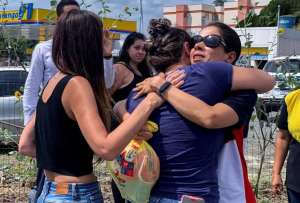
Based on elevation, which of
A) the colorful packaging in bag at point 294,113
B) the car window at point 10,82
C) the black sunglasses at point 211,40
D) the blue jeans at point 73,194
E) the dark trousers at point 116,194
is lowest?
the dark trousers at point 116,194

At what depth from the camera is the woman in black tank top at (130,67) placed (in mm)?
4449

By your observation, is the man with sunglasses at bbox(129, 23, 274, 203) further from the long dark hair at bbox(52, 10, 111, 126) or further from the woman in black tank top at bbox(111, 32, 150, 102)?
the woman in black tank top at bbox(111, 32, 150, 102)

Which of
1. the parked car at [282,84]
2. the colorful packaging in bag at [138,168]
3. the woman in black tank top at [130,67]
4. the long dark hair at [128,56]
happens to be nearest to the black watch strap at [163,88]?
the colorful packaging in bag at [138,168]

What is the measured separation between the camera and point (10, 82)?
8.54 meters

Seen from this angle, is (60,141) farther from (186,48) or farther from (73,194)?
(186,48)

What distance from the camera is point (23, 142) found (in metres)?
2.69

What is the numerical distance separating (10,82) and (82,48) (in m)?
6.40

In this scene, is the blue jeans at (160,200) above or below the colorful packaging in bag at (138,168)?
below

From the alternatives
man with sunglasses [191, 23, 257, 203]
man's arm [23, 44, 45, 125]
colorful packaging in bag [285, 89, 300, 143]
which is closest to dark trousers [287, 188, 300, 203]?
colorful packaging in bag [285, 89, 300, 143]

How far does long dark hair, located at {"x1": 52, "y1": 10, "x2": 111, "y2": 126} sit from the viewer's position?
2.39 m

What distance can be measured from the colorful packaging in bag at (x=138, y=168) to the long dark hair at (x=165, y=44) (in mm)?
270

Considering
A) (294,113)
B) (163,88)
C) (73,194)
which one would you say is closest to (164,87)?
(163,88)

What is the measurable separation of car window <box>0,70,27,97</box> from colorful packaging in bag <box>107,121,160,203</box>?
19.6ft

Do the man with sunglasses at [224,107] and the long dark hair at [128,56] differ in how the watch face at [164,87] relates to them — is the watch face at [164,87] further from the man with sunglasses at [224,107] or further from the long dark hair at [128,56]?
the long dark hair at [128,56]
